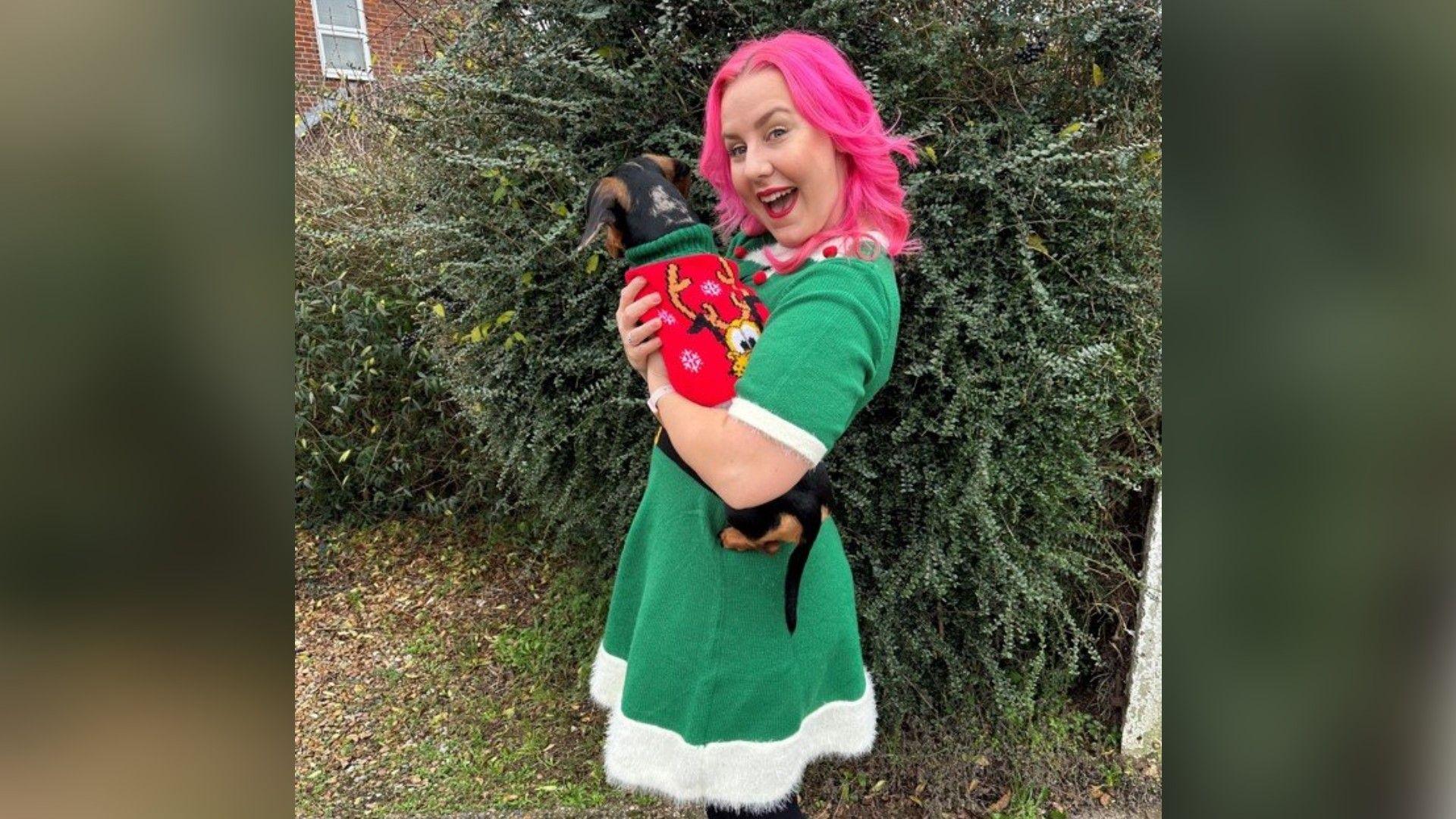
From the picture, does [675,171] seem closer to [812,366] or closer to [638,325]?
[638,325]

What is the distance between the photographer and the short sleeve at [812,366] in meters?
1.14

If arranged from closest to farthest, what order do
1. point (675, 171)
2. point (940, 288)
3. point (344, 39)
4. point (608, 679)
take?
1. point (675, 171)
2. point (608, 679)
3. point (940, 288)
4. point (344, 39)

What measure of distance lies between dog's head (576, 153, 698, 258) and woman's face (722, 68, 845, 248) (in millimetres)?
170

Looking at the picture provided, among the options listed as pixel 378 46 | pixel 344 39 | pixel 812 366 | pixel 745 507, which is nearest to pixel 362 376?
pixel 378 46

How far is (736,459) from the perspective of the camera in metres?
1.17

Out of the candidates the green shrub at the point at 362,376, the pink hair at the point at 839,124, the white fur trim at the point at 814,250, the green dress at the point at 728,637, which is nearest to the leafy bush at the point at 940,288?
the pink hair at the point at 839,124

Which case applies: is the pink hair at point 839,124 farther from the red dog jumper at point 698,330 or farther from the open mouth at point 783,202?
the red dog jumper at point 698,330

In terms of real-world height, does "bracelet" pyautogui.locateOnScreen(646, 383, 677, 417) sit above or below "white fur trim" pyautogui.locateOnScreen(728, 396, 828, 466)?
above

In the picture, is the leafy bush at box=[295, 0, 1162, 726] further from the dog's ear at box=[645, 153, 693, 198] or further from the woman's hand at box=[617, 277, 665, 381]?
the woman's hand at box=[617, 277, 665, 381]

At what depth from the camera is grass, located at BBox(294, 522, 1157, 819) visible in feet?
8.75

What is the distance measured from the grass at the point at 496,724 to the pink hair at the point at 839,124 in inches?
77.4

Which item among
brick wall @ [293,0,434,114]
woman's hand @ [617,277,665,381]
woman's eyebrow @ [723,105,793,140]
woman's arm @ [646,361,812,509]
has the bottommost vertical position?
woman's arm @ [646,361,812,509]

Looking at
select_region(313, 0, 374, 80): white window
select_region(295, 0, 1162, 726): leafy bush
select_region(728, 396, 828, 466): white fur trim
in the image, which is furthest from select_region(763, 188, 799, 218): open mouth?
select_region(313, 0, 374, 80): white window

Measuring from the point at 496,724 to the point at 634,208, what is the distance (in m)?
2.51
